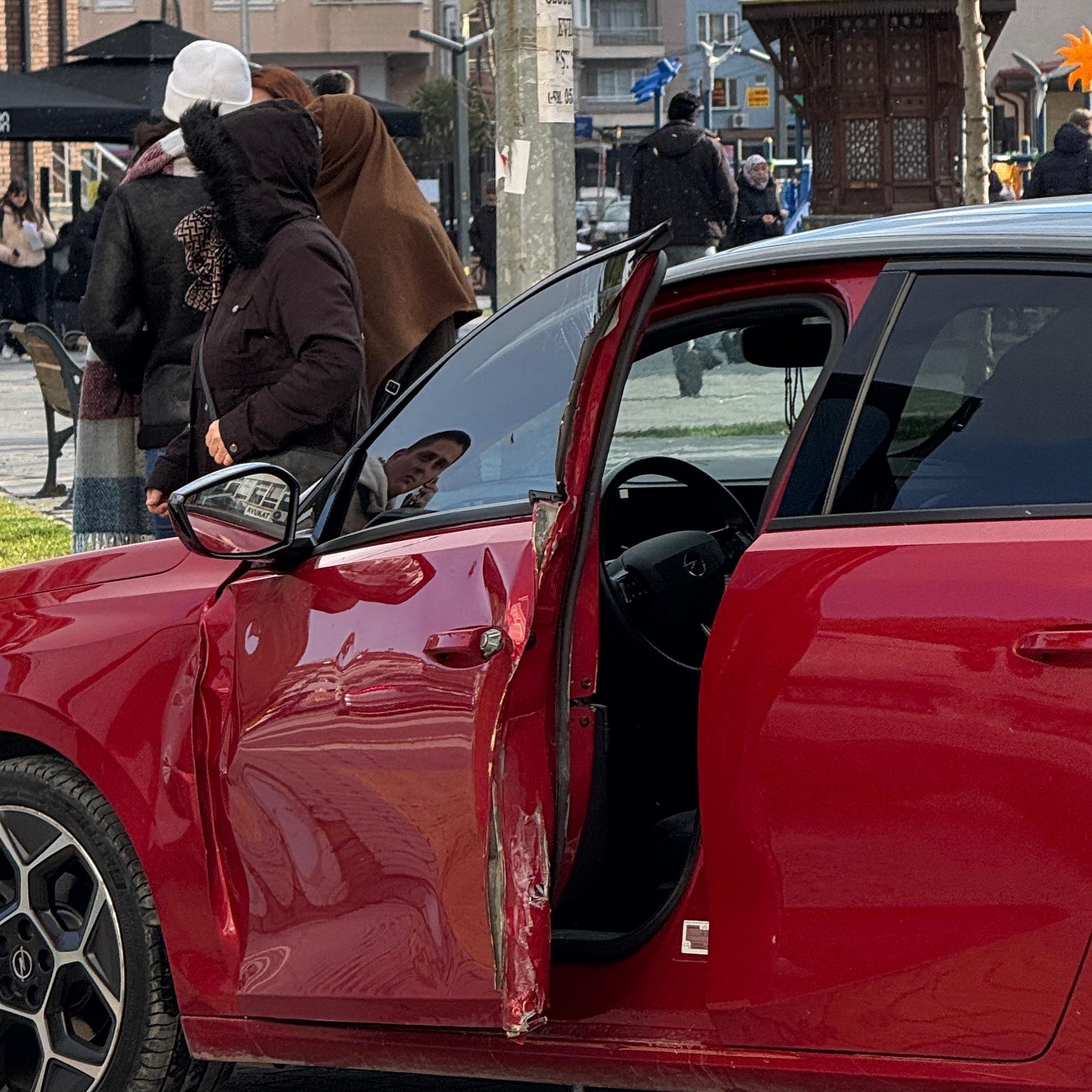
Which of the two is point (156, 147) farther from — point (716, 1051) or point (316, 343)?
point (716, 1051)

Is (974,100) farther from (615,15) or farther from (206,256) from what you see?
(615,15)

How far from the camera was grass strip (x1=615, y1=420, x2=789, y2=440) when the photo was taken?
4.42 m

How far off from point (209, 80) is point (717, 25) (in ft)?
382

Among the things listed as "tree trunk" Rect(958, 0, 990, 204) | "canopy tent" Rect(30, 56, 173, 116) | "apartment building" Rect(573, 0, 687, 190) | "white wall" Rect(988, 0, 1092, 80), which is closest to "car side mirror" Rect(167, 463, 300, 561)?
"tree trunk" Rect(958, 0, 990, 204)

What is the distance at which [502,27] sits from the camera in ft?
25.3

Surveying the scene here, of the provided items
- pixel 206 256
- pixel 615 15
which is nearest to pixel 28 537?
pixel 206 256

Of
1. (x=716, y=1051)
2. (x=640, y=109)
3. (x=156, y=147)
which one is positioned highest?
(x=640, y=109)

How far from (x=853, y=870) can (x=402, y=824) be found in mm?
690

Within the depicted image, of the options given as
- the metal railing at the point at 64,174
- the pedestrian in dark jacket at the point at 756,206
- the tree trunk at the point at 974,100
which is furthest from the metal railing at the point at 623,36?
the tree trunk at the point at 974,100

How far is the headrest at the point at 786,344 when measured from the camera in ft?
12.2

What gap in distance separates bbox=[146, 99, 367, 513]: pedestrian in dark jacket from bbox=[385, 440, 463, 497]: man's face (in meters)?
1.37

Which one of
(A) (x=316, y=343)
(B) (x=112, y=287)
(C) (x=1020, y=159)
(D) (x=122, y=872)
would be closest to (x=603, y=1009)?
(D) (x=122, y=872)

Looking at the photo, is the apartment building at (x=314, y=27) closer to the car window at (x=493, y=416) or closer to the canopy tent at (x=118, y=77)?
the canopy tent at (x=118, y=77)

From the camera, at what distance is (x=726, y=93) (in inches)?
4441
